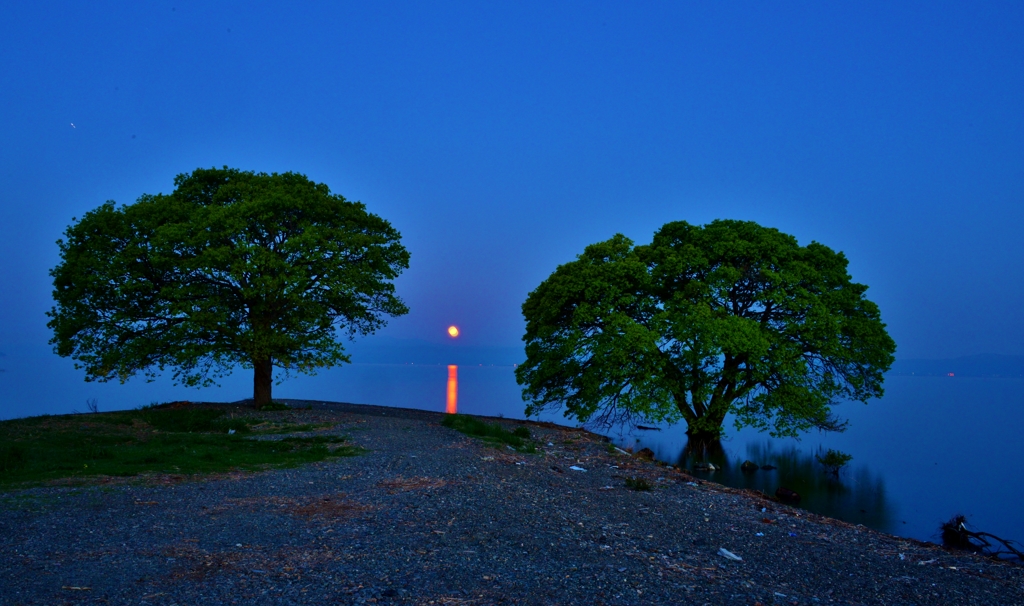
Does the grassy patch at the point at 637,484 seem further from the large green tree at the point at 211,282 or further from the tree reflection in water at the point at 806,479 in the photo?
the large green tree at the point at 211,282

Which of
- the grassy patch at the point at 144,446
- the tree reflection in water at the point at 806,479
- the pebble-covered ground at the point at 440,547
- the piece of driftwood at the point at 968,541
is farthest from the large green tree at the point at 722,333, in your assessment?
the grassy patch at the point at 144,446

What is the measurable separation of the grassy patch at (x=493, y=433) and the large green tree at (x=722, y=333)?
4.07m

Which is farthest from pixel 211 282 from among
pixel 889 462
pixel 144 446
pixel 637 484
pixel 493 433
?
pixel 889 462

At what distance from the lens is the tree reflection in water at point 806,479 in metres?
18.6

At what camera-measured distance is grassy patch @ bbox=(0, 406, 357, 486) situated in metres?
14.7

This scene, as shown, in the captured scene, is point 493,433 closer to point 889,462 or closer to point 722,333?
point 722,333

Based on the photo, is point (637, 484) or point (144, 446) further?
point (144, 446)

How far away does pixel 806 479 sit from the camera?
76.8 feet

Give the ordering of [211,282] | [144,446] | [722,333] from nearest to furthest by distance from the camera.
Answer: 1. [144,446]
2. [722,333]
3. [211,282]

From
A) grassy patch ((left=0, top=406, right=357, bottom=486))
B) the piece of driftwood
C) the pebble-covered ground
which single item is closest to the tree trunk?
grassy patch ((left=0, top=406, right=357, bottom=486))

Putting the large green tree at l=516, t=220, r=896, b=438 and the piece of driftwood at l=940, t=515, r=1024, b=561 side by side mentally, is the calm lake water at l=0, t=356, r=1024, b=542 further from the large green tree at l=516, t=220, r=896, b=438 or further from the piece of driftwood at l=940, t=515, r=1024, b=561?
the large green tree at l=516, t=220, r=896, b=438

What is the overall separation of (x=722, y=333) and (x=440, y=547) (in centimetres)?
1699

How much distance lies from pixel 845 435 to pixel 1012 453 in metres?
8.35

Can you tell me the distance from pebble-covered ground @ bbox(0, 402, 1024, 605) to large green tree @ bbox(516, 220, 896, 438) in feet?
32.5
